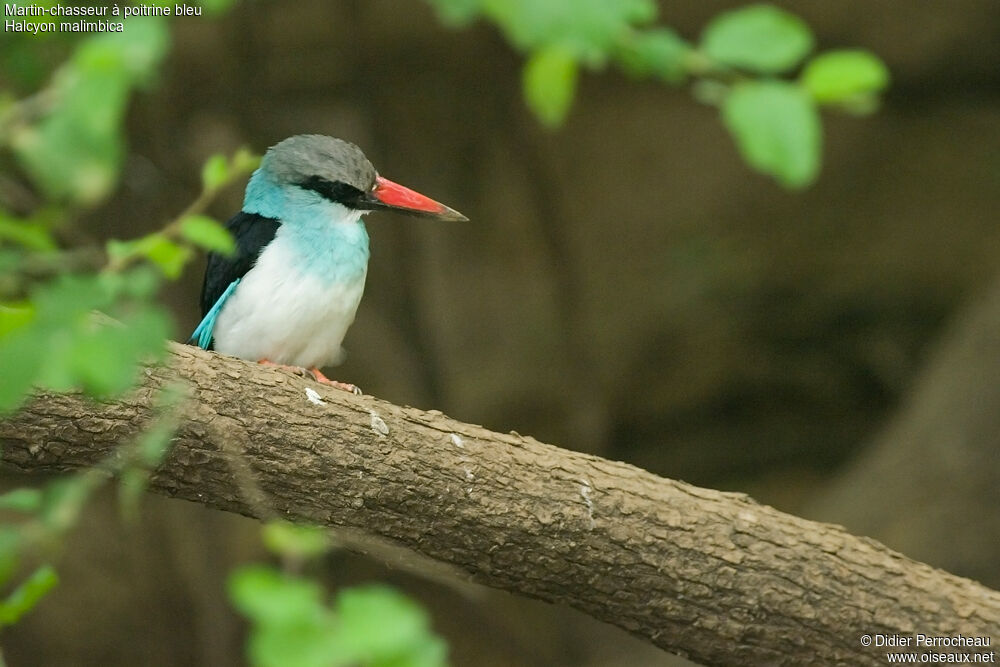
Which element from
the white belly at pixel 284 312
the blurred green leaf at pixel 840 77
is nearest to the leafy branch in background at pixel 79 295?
the white belly at pixel 284 312

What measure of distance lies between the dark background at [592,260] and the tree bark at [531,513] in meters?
2.86

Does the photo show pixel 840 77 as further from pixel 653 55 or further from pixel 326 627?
pixel 326 627

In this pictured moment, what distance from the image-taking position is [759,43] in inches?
73.7

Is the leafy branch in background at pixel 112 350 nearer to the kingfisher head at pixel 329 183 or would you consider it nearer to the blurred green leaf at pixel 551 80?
the blurred green leaf at pixel 551 80

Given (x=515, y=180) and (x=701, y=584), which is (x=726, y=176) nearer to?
(x=515, y=180)

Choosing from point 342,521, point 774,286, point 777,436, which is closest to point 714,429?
point 777,436

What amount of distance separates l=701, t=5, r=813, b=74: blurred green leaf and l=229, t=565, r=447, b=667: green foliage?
3.47 ft

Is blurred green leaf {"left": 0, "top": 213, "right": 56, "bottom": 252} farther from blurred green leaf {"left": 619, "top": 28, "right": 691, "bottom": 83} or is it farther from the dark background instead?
the dark background

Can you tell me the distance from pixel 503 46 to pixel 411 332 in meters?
1.65

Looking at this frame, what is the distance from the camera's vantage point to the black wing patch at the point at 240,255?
10.6 feet

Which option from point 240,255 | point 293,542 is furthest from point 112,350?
point 240,255

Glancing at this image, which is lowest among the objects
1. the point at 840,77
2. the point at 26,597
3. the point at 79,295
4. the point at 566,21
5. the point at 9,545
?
the point at 26,597

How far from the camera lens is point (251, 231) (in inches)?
129

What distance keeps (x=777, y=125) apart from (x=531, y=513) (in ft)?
4.39
